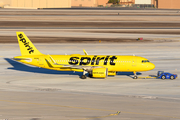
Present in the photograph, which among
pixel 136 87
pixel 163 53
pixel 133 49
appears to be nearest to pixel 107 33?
Answer: pixel 133 49

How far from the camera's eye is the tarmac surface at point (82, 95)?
1324 inches

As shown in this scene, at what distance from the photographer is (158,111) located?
34719mm

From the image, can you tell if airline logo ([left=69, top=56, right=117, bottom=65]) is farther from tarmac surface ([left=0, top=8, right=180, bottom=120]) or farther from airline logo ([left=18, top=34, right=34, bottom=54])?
airline logo ([left=18, top=34, right=34, bottom=54])

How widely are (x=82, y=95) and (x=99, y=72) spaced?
968cm

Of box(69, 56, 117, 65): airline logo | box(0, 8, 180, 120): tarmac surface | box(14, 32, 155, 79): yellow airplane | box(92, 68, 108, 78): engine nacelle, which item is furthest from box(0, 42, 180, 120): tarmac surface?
box(69, 56, 117, 65): airline logo

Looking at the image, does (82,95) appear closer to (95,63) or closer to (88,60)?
(95,63)

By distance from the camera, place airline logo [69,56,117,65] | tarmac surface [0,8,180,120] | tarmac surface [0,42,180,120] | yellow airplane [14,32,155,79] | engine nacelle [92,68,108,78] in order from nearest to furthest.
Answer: tarmac surface [0,42,180,120] < tarmac surface [0,8,180,120] < engine nacelle [92,68,108,78] < yellow airplane [14,32,155,79] < airline logo [69,56,117,65]

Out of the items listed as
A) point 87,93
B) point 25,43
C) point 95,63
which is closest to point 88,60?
point 95,63

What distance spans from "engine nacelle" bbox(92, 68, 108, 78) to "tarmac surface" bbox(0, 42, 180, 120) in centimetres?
102

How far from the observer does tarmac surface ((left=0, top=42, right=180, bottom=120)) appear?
3362 centimetres

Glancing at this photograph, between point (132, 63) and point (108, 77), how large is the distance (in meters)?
5.26

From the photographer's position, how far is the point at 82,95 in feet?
141

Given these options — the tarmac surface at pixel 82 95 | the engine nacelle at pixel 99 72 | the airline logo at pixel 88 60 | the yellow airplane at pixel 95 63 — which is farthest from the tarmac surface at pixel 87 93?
the airline logo at pixel 88 60

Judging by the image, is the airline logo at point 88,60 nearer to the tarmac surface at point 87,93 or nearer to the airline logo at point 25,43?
the tarmac surface at point 87,93
